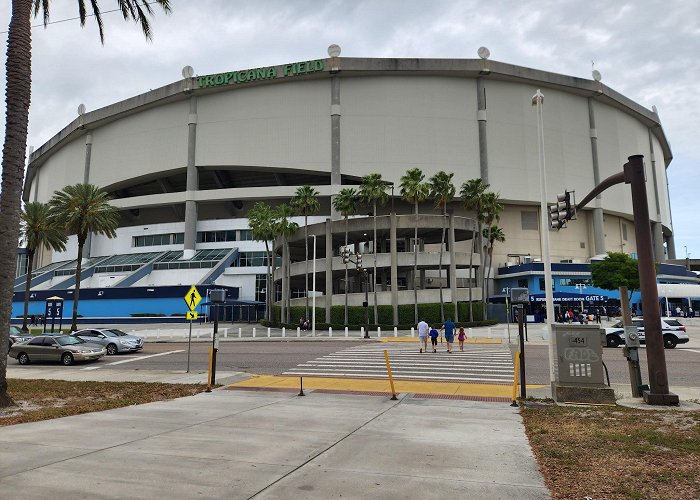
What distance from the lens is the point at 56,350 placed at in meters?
22.5

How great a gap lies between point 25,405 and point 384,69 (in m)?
67.8

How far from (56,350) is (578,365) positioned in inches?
850

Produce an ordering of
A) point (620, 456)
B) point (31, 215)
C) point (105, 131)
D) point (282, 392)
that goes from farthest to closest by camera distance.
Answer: point (105, 131) < point (31, 215) < point (282, 392) < point (620, 456)

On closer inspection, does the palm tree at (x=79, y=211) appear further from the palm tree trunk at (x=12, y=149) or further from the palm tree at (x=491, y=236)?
the palm tree at (x=491, y=236)

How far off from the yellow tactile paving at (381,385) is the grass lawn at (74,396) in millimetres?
2217

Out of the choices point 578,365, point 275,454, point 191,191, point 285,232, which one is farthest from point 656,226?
Result: point 275,454

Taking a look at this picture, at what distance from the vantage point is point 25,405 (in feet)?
38.1

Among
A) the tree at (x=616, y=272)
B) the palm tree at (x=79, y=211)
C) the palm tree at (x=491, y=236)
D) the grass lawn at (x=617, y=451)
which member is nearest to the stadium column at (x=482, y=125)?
the palm tree at (x=491, y=236)

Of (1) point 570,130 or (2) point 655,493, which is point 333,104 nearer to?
(1) point 570,130

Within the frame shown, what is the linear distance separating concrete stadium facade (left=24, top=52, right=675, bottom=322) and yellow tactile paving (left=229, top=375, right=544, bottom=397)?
49832 mm

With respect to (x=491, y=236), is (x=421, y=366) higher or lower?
lower

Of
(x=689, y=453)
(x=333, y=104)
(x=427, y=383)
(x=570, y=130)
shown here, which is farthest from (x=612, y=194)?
(x=689, y=453)

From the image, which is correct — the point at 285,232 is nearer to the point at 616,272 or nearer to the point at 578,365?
the point at 616,272

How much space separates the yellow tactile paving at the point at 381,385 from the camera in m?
13.4
